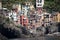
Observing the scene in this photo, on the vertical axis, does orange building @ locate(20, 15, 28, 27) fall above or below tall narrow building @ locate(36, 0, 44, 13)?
below

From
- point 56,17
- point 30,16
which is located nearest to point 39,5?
point 30,16

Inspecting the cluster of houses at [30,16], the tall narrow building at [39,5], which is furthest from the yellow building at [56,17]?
the tall narrow building at [39,5]

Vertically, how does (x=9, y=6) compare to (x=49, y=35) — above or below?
above

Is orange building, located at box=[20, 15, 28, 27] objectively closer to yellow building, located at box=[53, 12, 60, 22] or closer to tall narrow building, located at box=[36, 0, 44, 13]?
tall narrow building, located at box=[36, 0, 44, 13]

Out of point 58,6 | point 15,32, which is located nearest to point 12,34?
point 15,32

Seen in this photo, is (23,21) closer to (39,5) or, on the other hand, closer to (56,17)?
(39,5)

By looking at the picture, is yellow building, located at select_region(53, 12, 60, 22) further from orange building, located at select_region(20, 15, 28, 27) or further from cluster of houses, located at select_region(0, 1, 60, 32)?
orange building, located at select_region(20, 15, 28, 27)

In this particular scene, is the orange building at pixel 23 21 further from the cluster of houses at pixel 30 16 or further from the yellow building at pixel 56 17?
the yellow building at pixel 56 17

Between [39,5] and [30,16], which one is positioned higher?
[39,5]

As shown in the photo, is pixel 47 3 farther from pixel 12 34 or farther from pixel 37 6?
pixel 12 34

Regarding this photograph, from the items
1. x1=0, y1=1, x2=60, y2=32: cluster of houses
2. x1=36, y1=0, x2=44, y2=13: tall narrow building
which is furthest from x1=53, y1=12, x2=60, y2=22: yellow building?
x1=36, y1=0, x2=44, y2=13: tall narrow building

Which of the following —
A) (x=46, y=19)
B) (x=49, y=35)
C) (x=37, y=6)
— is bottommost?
(x=49, y=35)
